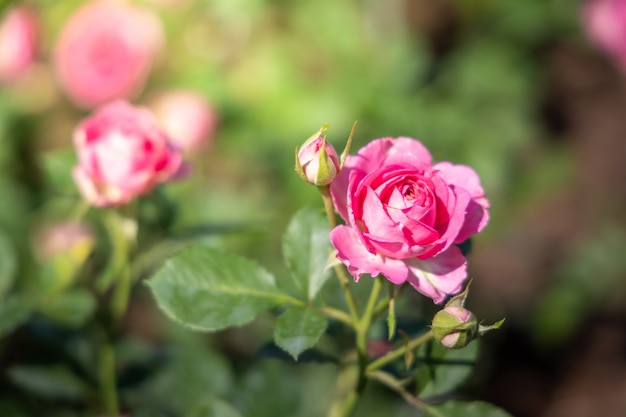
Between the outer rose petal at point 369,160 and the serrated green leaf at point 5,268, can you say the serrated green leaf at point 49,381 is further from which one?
the outer rose petal at point 369,160

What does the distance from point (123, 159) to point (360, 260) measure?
0.30 m

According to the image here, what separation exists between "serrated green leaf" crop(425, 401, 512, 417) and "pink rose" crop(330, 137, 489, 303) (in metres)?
0.10

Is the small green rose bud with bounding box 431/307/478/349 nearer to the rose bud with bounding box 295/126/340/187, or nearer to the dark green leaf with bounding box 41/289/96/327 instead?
the rose bud with bounding box 295/126/340/187

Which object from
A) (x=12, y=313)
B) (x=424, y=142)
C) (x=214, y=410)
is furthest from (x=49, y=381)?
(x=424, y=142)

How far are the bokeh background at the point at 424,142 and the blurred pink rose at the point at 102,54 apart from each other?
0.16 meters

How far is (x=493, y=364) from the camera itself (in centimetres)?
199

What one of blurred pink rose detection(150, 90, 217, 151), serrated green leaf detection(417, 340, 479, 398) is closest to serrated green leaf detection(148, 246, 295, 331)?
serrated green leaf detection(417, 340, 479, 398)

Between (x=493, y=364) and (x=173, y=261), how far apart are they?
4.82 feet

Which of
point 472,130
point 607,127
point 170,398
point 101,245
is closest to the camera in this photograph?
point 170,398

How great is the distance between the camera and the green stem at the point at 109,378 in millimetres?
909

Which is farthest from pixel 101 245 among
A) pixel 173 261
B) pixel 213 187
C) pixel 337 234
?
pixel 337 234

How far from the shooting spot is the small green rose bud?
1.91 ft

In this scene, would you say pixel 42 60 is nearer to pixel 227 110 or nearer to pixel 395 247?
pixel 227 110

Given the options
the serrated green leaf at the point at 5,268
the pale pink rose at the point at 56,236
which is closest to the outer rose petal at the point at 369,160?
the serrated green leaf at the point at 5,268
